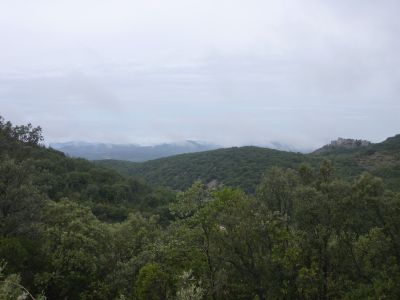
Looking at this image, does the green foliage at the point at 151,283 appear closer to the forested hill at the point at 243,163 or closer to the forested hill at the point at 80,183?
the forested hill at the point at 80,183

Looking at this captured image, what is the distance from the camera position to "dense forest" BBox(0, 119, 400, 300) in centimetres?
2567

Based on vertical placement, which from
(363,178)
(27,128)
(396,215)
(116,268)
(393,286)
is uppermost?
(27,128)

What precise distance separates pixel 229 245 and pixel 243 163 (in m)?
129

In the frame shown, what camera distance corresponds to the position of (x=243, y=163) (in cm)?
15575

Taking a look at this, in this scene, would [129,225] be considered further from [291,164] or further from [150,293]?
[291,164]

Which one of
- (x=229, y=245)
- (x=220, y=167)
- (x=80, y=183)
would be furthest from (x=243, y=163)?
(x=229, y=245)

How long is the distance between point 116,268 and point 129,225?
11.7 feet

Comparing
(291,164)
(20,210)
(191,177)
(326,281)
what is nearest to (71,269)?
(20,210)

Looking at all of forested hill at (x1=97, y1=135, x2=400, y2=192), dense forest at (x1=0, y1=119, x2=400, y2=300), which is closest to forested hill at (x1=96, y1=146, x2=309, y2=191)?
forested hill at (x1=97, y1=135, x2=400, y2=192)

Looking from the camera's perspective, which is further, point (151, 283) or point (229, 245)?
point (229, 245)

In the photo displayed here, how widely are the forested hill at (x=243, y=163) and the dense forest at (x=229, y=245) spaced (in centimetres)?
8430

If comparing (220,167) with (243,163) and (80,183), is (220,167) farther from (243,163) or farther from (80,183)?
(80,183)

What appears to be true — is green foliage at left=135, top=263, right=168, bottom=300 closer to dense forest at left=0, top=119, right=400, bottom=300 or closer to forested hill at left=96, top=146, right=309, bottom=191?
dense forest at left=0, top=119, right=400, bottom=300

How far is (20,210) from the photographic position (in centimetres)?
3791
